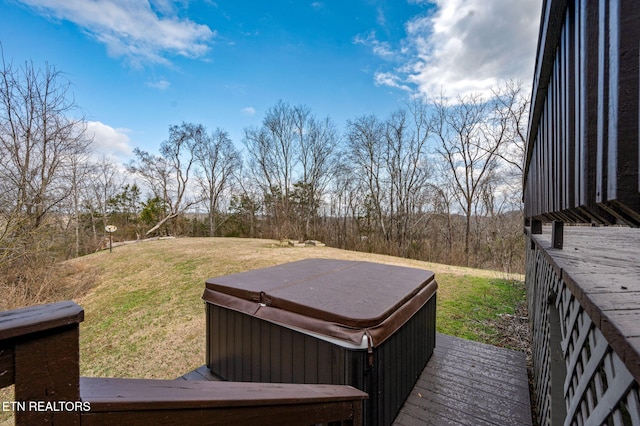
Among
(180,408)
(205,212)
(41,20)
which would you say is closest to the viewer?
(180,408)

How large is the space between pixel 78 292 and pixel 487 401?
888 centimetres

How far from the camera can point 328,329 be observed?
1.86 metres

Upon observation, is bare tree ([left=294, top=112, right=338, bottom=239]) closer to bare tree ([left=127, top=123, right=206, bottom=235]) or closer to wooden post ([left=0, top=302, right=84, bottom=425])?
bare tree ([left=127, top=123, right=206, bottom=235])

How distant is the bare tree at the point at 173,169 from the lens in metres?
18.6

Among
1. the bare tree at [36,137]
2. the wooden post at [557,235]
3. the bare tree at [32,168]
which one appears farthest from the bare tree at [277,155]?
the wooden post at [557,235]

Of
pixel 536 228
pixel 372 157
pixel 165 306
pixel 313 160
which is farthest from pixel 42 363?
pixel 313 160

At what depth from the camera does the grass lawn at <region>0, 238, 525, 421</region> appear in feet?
13.6

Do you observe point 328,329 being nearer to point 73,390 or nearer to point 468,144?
point 73,390

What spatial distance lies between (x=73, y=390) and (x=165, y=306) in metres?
6.51

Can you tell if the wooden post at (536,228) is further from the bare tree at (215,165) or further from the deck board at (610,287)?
the bare tree at (215,165)

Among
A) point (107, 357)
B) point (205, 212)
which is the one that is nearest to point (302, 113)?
point (205, 212)

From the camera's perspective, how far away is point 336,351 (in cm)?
185

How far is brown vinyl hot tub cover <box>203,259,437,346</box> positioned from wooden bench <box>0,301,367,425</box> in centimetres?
129

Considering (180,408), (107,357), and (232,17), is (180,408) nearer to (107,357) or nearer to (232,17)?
(107,357)
